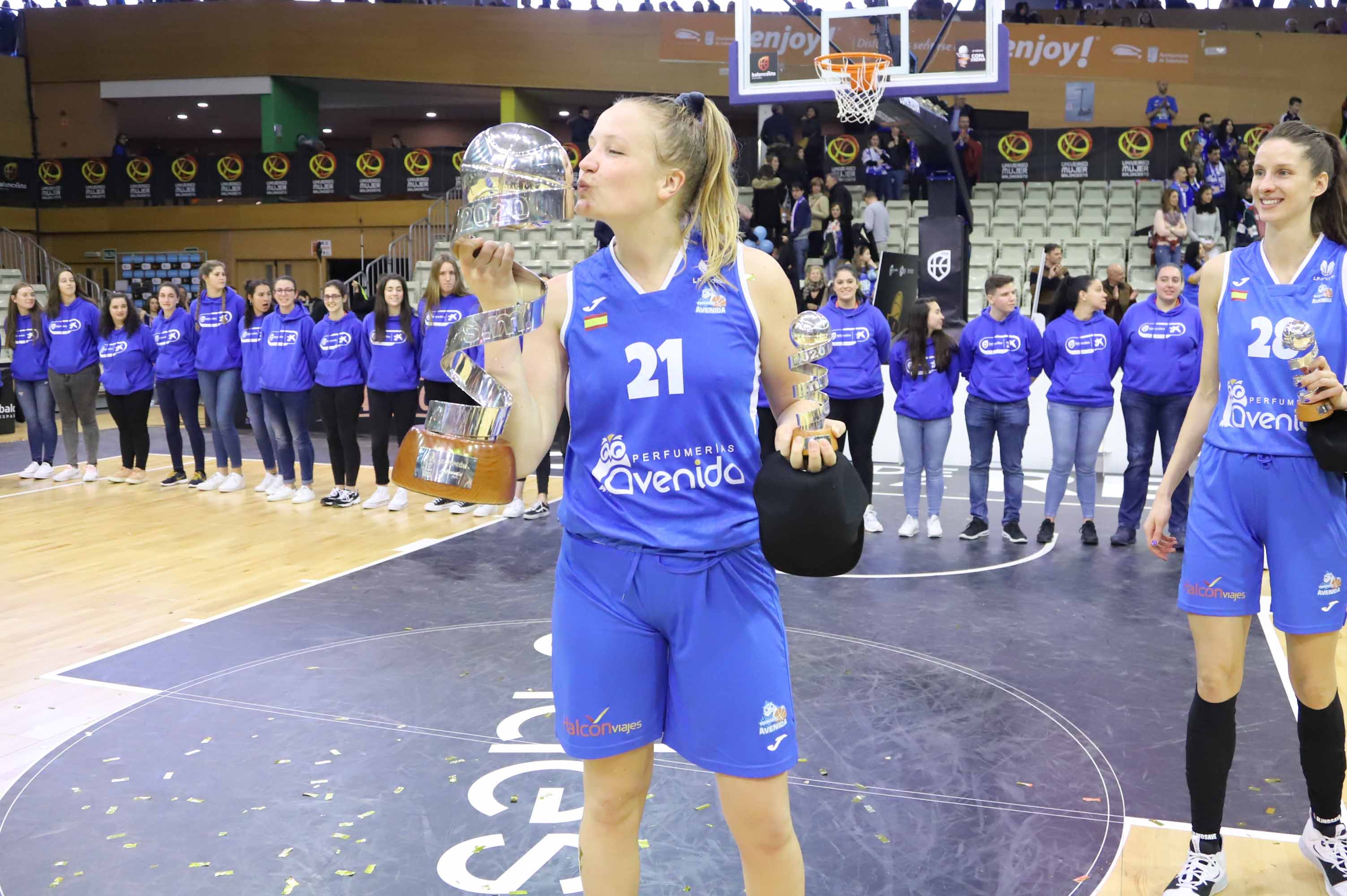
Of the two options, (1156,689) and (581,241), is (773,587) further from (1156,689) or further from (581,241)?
(581,241)

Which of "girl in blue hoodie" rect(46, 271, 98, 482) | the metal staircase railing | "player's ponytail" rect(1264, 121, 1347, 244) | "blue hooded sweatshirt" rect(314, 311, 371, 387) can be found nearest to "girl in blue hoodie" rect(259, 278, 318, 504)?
"blue hooded sweatshirt" rect(314, 311, 371, 387)

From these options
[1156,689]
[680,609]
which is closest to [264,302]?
[1156,689]

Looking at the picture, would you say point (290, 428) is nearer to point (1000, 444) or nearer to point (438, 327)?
point (438, 327)

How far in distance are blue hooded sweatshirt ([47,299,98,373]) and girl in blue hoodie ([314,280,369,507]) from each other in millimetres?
2927

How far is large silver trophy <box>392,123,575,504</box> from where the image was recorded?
1.95 m

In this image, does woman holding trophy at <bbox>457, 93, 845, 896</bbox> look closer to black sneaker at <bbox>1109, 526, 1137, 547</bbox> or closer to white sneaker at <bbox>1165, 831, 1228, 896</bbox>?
white sneaker at <bbox>1165, 831, 1228, 896</bbox>

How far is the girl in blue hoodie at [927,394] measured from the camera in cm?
812

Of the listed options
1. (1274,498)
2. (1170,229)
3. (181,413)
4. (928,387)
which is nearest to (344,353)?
(181,413)

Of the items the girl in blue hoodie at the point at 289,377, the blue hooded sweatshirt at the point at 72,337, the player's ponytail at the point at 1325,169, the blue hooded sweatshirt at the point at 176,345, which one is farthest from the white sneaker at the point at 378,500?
the player's ponytail at the point at 1325,169

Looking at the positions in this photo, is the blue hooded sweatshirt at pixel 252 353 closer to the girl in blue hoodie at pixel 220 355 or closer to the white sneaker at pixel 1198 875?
the girl in blue hoodie at pixel 220 355

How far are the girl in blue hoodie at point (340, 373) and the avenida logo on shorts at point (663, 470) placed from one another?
750 centimetres

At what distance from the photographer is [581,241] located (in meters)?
18.9

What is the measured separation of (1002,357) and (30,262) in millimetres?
19720

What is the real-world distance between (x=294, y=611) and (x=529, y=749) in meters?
2.60
